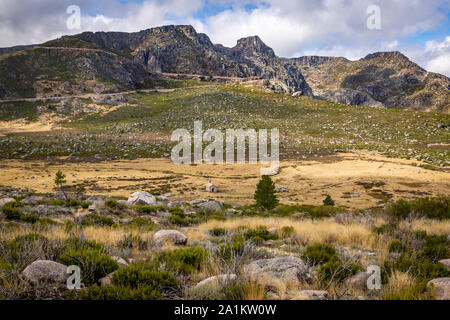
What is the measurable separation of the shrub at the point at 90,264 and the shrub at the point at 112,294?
0.48 m

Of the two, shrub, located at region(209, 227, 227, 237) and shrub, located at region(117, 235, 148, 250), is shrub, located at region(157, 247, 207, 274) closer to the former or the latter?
shrub, located at region(117, 235, 148, 250)

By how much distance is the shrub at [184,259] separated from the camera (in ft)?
15.3

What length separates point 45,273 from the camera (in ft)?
12.4

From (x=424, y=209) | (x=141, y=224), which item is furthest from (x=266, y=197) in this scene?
(x=141, y=224)

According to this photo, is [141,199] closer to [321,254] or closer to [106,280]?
[106,280]

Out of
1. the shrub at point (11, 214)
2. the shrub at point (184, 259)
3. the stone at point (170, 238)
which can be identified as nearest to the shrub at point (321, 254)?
the shrub at point (184, 259)

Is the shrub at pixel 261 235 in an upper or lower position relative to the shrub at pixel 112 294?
lower

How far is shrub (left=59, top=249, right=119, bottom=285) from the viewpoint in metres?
4.04

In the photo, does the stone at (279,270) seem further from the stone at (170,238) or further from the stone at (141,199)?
the stone at (141,199)

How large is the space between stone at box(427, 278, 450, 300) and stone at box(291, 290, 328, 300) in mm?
1596

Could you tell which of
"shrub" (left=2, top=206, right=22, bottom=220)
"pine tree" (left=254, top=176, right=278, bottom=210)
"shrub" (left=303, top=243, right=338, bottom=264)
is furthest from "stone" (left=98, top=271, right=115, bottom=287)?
"pine tree" (left=254, top=176, right=278, bottom=210)
